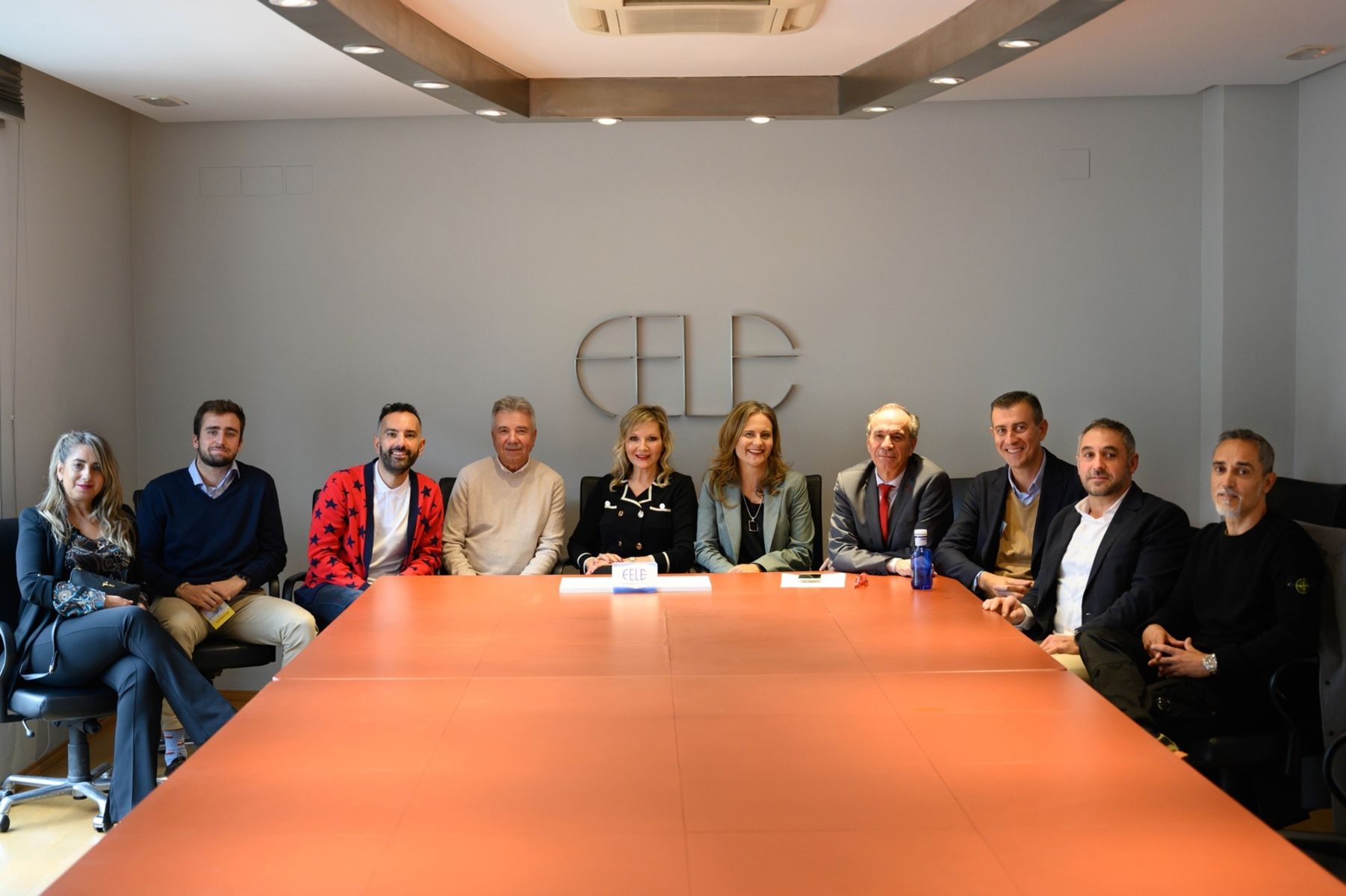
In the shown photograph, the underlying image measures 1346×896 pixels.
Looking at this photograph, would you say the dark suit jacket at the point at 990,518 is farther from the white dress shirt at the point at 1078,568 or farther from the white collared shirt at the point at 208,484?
the white collared shirt at the point at 208,484

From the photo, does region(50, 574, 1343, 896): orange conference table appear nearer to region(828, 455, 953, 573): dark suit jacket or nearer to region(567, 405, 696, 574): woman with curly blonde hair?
region(828, 455, 953, 573): dark suit jacket

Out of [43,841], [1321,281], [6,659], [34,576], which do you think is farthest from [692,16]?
[43,841]

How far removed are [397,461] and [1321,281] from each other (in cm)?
397

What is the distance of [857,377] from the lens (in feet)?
19.1

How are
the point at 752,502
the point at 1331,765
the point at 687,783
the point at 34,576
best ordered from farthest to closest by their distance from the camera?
1. the point at 752,502
2. the point at 34,576
3. the point at 1331,765
4. the point at 687,783

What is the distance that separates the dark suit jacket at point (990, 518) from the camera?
448 cm

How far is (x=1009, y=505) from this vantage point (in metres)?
4.61

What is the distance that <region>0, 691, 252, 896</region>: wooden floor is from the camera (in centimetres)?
380

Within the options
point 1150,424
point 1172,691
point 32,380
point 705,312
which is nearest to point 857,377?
point 705,312

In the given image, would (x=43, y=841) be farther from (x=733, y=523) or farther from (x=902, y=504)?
(x=902, y=504)

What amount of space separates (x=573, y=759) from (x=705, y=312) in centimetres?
372

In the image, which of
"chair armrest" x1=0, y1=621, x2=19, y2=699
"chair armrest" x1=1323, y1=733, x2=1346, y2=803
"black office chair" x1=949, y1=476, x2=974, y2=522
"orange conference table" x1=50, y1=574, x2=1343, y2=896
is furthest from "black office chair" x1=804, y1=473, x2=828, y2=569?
"chair armrest" x1=0, y1=621, x2=19, y2=699

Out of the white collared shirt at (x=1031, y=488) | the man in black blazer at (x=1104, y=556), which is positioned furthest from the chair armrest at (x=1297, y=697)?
the white collared shirt at (x=1031, y=488)

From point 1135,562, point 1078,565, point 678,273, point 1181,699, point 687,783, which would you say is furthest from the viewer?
point 678,273
